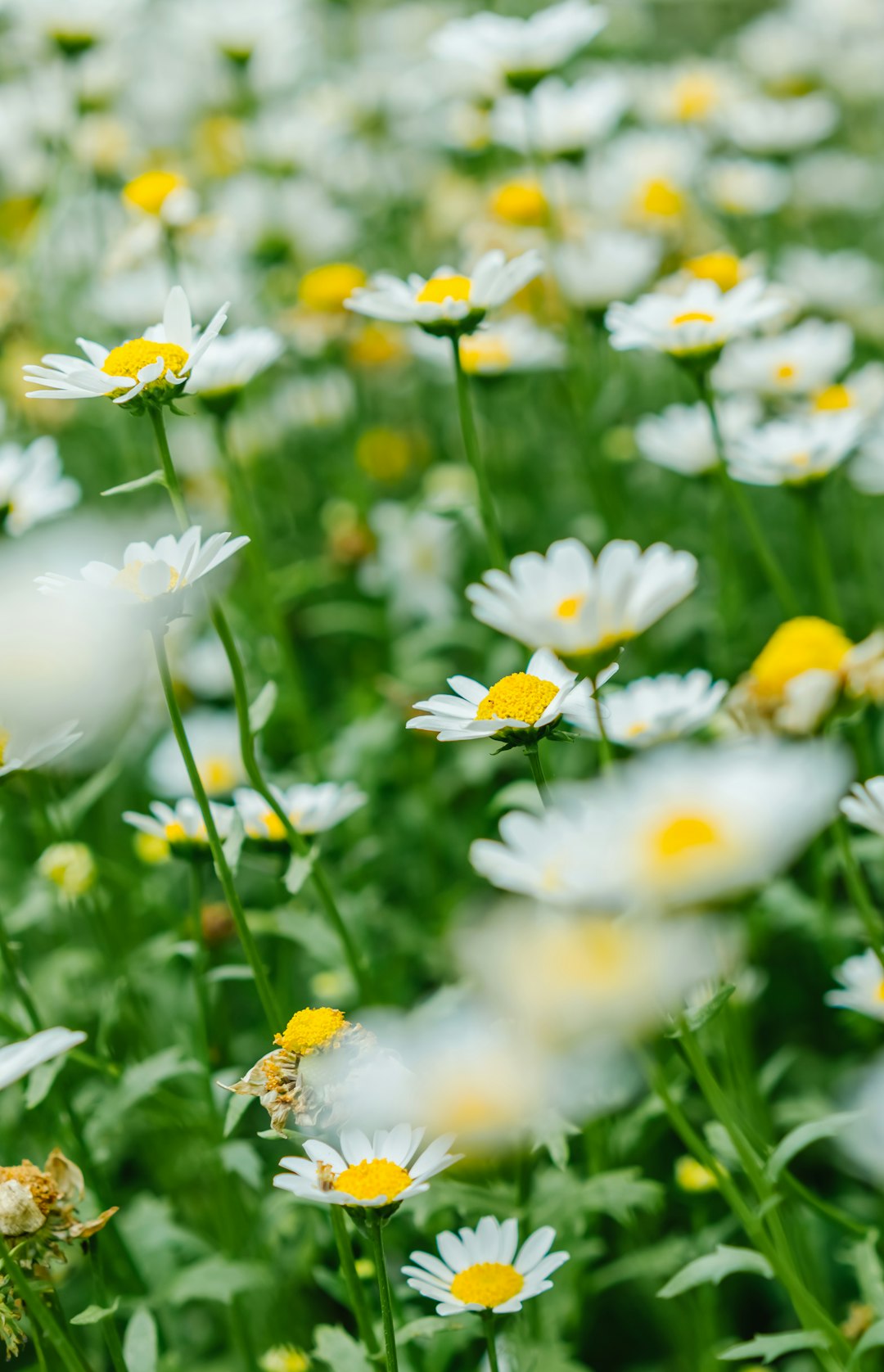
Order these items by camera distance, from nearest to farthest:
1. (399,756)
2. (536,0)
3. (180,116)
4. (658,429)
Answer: (658,429) → (399,756) → (536,0) → (180,116)

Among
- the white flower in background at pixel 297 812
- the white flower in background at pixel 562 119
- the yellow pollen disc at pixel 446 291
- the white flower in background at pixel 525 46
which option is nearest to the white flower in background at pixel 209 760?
the white flower in background at pixel 297 812

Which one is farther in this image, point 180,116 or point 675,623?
point 180,116

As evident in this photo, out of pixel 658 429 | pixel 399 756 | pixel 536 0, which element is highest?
pixel 536 0

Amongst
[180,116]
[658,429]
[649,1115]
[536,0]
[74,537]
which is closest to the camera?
[649,1115]

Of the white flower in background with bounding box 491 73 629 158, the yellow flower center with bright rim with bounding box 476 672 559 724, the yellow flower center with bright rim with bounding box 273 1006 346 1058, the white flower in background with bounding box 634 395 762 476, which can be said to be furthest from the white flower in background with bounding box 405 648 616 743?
the white flower in background with bounding box 491 73 629 158

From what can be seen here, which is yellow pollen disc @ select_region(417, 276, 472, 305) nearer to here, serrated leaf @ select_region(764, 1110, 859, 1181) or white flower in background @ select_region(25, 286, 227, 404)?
white flower in background @ select_region(25, 286, 227, 404)

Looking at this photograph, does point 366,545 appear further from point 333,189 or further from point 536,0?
point 536,0

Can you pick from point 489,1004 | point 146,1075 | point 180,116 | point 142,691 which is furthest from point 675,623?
point 180,116
